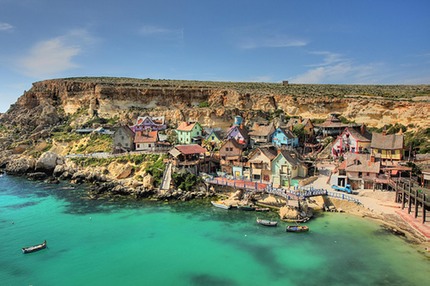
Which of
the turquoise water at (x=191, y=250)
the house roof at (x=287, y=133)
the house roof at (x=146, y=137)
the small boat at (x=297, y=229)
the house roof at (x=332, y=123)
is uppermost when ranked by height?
the house roof at (x=332, y=123)

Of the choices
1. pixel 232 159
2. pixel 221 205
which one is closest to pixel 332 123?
pixel 232 159

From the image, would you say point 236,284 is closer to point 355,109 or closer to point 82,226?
point 82,226

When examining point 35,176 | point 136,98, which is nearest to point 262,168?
point 35,176

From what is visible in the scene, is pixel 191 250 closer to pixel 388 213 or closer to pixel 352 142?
pixel 388 213

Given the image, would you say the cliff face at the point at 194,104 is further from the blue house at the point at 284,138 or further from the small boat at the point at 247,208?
the small boat at the point at 247,208

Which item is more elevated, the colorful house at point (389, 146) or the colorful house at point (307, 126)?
the colorful house at point (307, 126)

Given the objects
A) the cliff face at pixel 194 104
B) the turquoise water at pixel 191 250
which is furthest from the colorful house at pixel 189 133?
the turquoise water at pixel 191 250
